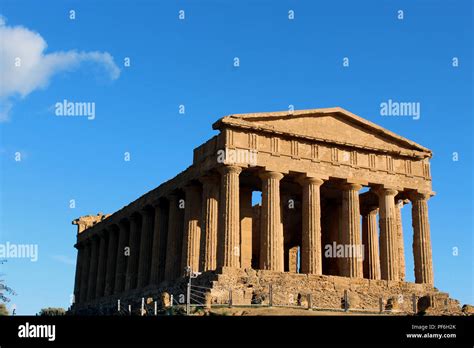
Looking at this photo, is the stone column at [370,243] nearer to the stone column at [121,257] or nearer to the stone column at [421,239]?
the stone column at [421,239]

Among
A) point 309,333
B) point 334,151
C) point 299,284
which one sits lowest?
point 309,333

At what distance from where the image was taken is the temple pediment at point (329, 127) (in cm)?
4844

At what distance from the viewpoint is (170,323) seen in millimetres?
21266

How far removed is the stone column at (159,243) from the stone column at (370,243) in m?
15.1

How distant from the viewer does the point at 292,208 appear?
5975cm

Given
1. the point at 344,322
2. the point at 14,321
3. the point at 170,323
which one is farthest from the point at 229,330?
the point at 14,321

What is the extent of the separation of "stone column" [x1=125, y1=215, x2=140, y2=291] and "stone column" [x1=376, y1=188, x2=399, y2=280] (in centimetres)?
2107

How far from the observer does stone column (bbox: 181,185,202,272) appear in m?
50.7

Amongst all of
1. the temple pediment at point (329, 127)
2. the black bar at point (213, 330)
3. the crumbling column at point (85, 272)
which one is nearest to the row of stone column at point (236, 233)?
the temple pediment at point (329, 127)

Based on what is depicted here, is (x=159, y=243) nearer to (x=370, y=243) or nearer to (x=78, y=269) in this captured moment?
(x=370, y=243)

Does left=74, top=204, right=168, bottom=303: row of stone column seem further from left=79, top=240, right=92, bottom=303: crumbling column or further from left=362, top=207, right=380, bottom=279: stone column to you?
left=362, top=207, right=380, bottom=279: stone column

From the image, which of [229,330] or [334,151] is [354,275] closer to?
[334,151]

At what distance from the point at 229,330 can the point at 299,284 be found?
81.1 feet

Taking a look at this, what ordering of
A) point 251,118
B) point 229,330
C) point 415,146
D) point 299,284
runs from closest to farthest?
point 229,330
point 299,284
point 251,118
point 415,146
